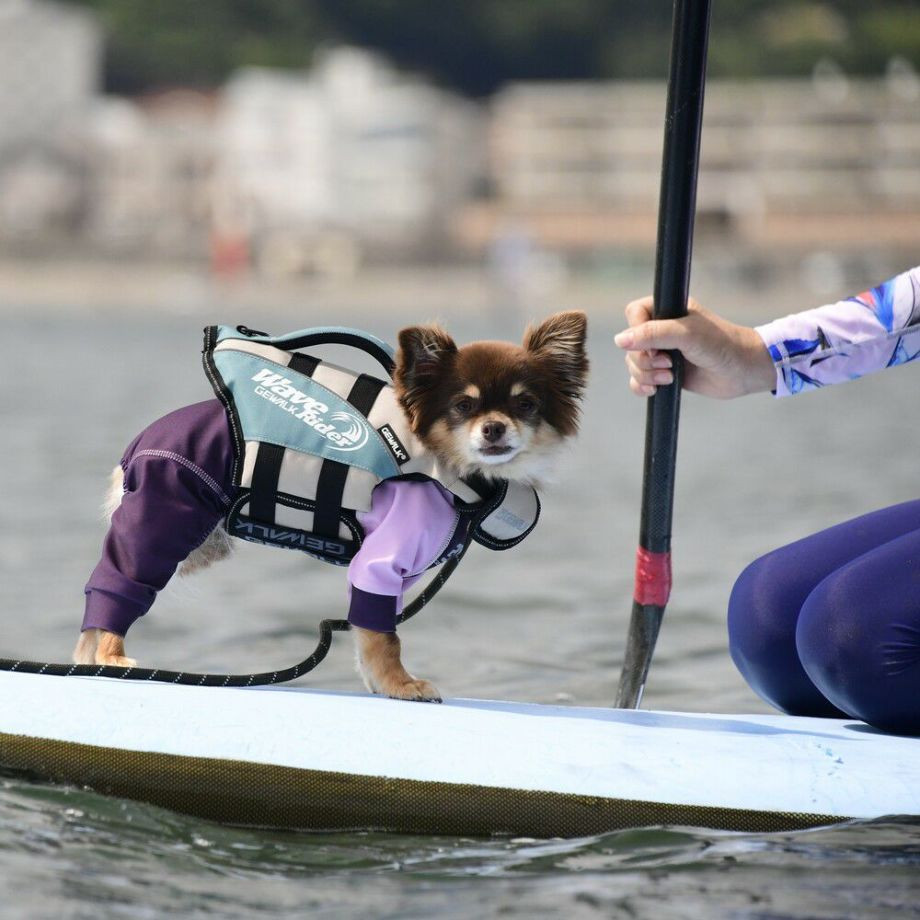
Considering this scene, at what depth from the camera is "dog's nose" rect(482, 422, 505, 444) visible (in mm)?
3297

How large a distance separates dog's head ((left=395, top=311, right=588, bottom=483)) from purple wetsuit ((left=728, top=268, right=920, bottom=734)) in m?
0.43

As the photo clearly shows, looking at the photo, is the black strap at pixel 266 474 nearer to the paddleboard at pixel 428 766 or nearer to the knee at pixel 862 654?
the paddleboard at pixel 428 766

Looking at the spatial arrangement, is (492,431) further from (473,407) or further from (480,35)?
(480,35)

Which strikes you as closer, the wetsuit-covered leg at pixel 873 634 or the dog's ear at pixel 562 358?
the wetsuit-covered leg at pixel 873 634

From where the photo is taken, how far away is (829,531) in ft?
11.7

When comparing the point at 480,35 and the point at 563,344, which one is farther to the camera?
the point at 480,35

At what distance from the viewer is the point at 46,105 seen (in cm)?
9188

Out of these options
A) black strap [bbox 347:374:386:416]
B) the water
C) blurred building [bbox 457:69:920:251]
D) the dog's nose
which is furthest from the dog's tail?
blurred building [bbox 457:69:920:251]

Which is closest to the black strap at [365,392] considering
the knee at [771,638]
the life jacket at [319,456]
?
the life jacket at [319,456]

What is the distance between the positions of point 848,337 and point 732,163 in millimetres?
85391

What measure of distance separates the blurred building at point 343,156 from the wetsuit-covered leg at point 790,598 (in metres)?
77.3

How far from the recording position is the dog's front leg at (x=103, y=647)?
3.40m

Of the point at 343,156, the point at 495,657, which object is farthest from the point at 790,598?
the point at 343,156

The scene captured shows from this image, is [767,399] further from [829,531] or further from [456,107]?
[456,107]
